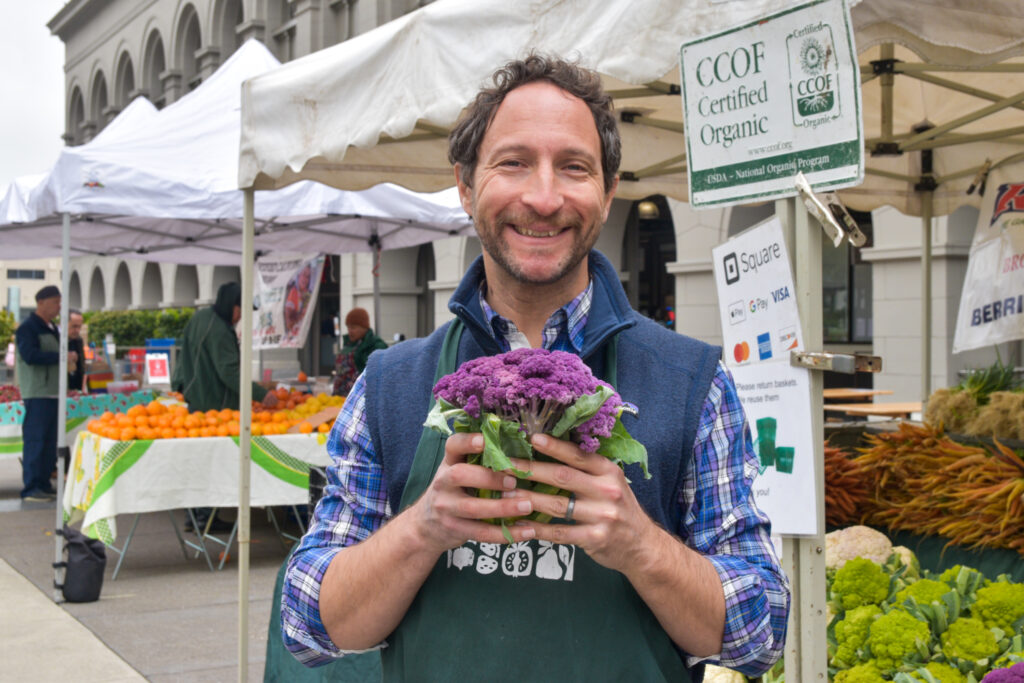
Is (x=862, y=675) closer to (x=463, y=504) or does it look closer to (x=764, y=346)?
(x=764, y=346)

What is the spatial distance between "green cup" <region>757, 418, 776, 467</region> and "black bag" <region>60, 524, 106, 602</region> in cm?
567

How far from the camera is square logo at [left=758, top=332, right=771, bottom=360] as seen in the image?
2670 millimetres

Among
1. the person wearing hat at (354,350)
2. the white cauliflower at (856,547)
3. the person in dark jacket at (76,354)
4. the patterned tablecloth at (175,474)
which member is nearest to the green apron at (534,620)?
the white cauliflower at (856,547)

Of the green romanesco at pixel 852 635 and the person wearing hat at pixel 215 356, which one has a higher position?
the person wearing hat at pixel 215 356

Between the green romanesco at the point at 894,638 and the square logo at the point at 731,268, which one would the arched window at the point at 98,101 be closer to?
the square logo at the point at 731,268

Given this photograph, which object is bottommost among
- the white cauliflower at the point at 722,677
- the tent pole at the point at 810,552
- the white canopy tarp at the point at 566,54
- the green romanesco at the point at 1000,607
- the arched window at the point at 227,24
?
the white cauliflower at the point at 722,677

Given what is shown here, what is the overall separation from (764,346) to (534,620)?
1.46 metres

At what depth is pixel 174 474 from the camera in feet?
23.7

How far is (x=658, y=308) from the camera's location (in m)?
17.5

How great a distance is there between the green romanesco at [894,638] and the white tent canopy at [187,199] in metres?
4.21

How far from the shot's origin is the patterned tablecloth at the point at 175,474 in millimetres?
7020

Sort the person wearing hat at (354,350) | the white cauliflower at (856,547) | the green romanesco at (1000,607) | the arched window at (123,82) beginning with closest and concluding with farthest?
the green romanesco at (1000,607)
the white cauliflower at (856,547)
the person wearing hat at (354,350)
the arched window at (123,82)

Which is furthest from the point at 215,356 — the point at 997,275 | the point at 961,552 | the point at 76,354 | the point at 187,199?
the point at 961,552

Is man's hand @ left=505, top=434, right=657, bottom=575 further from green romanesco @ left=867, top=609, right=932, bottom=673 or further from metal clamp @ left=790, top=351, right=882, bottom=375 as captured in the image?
green romanesco @ left=867, top=609, right=932, bottom=673
